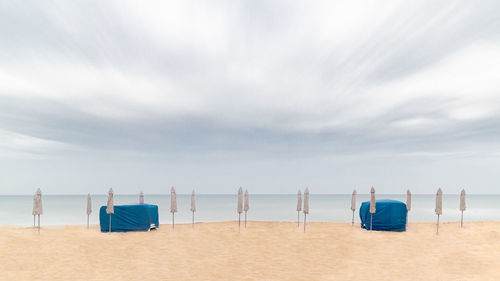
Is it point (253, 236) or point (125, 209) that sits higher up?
point (125, 209)

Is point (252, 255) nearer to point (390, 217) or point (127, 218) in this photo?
point (127, 218)

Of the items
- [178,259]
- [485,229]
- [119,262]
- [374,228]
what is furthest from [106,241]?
[485,229]

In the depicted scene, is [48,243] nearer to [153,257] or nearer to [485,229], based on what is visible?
[153,257]

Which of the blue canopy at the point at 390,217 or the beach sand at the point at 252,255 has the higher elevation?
the blue canopy at the point at 390,217

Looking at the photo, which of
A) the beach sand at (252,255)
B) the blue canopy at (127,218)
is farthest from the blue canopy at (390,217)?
the blue canopy at (127,218)

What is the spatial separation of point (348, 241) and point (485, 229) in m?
11.9

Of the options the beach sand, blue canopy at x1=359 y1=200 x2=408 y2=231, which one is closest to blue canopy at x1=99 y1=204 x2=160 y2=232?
the beach sand

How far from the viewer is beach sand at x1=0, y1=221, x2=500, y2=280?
40.3ft

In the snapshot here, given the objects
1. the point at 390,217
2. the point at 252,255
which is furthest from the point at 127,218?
the point at 390,217

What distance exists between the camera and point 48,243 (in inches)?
651

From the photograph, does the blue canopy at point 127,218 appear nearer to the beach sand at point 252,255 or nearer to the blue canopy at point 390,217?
the beach sand at point 252,255

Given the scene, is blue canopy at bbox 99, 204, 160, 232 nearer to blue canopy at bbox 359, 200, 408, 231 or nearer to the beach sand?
the beach sand

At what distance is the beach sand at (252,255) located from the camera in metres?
12.3

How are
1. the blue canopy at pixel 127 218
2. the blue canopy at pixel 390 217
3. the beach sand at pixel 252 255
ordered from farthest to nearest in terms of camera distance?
the blue canopy at pixel 390 217 → the blue canopy at pixel 127 218 → the beach sand at pixel 252 255
